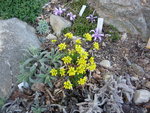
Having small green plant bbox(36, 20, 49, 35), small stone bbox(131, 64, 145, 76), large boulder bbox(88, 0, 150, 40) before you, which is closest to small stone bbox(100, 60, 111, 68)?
small stone bbox(131, 64, 145, 76)

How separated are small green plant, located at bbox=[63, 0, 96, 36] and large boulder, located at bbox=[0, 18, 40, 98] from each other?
609 mm

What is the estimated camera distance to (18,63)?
3.23 metres

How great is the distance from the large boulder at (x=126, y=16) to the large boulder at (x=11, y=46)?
1245 mm

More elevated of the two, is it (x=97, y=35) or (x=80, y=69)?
(x=80, y=69)

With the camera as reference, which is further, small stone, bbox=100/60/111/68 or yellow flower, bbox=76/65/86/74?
small stone, bbox=100/60/111/68

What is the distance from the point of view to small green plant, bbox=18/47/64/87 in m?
2.89

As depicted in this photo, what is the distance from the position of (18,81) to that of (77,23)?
1435 millimetres

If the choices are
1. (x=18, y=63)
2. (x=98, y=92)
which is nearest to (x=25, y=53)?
(x=18, y=63)

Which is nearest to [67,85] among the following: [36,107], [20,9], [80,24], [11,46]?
[36,107]

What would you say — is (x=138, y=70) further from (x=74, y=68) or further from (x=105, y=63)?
(x=74, y=68)

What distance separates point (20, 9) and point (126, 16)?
1.73 metres

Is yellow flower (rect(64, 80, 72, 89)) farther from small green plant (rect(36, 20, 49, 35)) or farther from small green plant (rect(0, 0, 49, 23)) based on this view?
small green plant (rect(0, 0, 49, 23))

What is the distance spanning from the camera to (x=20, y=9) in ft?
12.9

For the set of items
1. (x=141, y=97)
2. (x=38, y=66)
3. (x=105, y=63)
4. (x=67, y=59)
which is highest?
(x=67, y=59)
